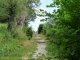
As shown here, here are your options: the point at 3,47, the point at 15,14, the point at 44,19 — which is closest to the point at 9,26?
the point at 15,14

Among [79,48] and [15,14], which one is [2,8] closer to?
[15,14]

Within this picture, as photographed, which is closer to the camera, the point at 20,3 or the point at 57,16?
the point at 57,16

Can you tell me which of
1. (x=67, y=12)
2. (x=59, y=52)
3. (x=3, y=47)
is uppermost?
(x=67, y=12)

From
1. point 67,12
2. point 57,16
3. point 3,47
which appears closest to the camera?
point 67,12

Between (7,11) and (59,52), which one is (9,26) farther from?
(59,52)

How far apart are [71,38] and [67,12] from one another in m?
0.47

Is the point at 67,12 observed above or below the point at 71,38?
above

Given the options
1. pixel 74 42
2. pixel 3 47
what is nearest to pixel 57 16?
pixel 74 42

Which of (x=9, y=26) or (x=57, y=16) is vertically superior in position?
(x=57, y=16)

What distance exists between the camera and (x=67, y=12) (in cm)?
425

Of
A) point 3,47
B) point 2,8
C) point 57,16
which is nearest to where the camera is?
point 57,16

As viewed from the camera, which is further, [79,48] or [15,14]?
[15,14]

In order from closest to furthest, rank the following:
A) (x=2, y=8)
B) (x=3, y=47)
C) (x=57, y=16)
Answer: (x=57, y=16), (x=3, y=47), (x=2, y=8)

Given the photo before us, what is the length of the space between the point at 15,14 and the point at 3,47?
6.11 metres
